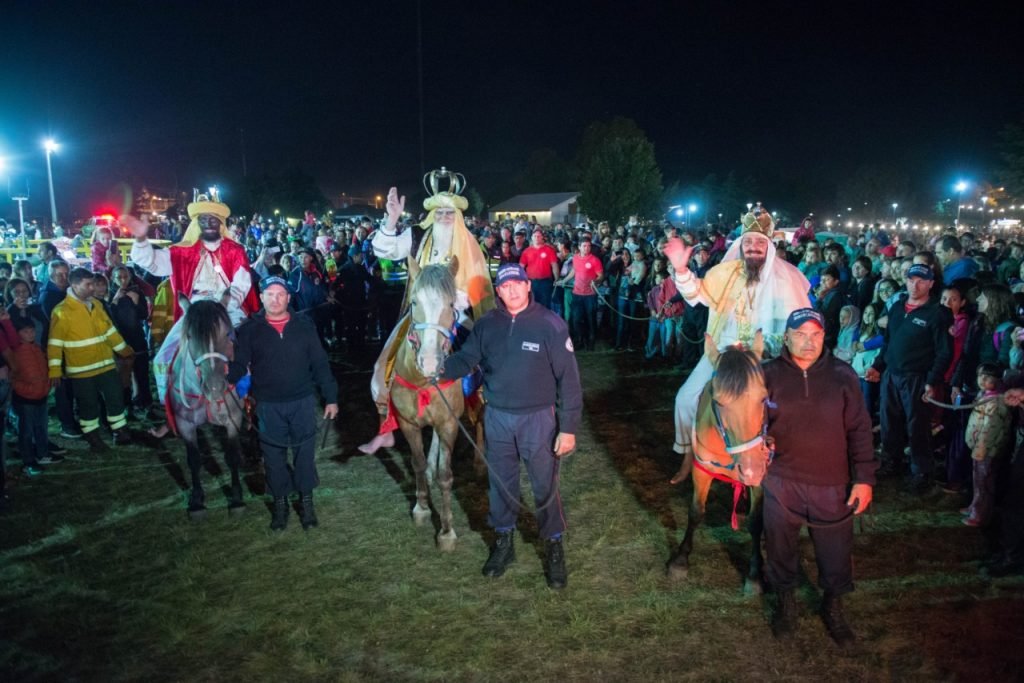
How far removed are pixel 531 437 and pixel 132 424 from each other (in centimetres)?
691

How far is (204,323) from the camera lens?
5492 millimetres

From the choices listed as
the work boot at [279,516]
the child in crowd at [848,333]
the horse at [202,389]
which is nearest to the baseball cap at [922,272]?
the child in crowd at [848,333]

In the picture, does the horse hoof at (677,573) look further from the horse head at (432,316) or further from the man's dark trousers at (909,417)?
the man's dark trousers at (909,417)

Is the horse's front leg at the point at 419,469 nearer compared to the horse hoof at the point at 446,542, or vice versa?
the horse hoof at the point at 446,542

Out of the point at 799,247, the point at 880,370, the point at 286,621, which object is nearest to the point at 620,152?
the point at 799,247

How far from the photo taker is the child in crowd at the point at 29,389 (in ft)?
22.7

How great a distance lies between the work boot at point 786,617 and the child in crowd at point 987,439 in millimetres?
2628

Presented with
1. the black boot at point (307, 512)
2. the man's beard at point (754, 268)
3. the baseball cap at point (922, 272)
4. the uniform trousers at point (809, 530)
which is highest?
the man's beard at point (754, 268)

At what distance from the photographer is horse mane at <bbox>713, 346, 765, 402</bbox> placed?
384cm

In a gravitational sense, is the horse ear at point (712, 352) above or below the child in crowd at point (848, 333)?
above

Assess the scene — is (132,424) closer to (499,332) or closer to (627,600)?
(499,332)

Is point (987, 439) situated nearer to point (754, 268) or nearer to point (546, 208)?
point (754, 268)

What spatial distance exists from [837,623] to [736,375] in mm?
1782

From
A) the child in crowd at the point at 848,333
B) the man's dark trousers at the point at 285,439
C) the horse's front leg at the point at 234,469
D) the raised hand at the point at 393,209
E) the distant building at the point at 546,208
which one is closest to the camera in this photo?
the man's dark trousers at the point at 285,439
